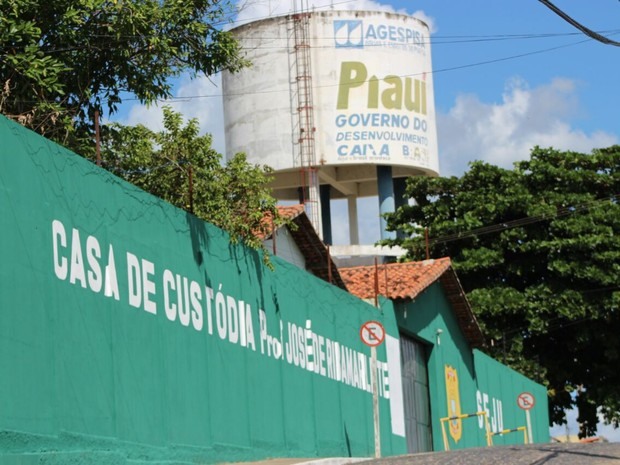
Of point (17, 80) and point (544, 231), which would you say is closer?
point (17, 80)

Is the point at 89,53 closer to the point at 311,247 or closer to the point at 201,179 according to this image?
the point at 201,179

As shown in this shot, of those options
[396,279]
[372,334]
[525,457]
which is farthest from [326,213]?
[525,457]

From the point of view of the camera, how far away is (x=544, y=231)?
1698 inches

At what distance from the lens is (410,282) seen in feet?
96.3

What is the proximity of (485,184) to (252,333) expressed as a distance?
87.0 ft

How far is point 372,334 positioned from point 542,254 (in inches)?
873

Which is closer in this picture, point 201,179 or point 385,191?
point 201,179

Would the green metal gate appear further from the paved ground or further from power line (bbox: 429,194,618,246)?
power line (bbox: 429,194,618,246)

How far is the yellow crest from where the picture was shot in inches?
1248

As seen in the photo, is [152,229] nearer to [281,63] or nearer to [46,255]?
[46,255]

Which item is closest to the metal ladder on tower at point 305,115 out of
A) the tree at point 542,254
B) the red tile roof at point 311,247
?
the tree at point 542,254

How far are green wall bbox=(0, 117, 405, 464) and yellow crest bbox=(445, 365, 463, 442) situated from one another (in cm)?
970

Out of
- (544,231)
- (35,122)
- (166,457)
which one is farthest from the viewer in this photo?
(544,231)

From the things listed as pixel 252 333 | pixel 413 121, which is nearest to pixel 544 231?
pixel 413 121
